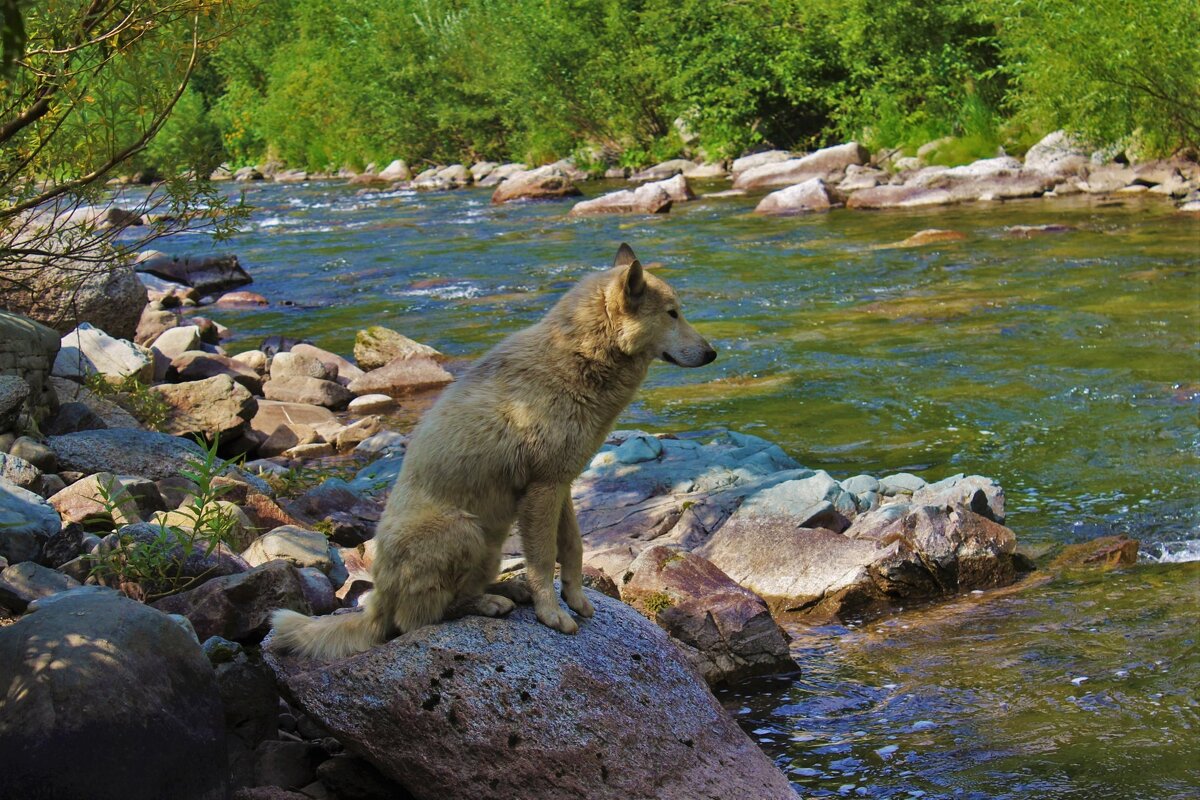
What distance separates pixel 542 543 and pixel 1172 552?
553 cm

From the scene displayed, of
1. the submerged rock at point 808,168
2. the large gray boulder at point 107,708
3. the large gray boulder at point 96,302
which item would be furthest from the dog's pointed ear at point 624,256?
the submerged rock at point 808,168

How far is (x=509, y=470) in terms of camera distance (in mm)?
4977

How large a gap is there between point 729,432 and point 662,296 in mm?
5777

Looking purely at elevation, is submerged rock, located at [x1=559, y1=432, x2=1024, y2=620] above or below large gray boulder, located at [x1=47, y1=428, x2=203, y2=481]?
below

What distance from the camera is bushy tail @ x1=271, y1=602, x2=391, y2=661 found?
4957 millimetres

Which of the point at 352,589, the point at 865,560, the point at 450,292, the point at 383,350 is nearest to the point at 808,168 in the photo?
the point at 450,292

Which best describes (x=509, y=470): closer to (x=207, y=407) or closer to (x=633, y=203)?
(x=207, y=407)

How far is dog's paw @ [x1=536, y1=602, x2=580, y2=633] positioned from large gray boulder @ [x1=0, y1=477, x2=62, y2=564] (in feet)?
8.46

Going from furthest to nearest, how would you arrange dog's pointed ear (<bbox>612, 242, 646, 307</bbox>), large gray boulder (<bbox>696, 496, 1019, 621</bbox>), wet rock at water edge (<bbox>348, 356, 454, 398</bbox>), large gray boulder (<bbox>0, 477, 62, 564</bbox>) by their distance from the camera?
wet rock at water edge (<bbox>348, 356, 454, 398</bbox>)
large gray boulder (<bbox>696, 496, 1019, 621</bbox>)
large gray boulder (<bbox>0, 477, 62, 564</bbox>)
dog's pointed ear (<bbox>612, 242, 646, 307</bbox>)

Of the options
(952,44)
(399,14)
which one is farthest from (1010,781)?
(399,14)

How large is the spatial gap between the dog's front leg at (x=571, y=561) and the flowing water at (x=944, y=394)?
1428 mm

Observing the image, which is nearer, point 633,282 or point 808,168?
point 633,282

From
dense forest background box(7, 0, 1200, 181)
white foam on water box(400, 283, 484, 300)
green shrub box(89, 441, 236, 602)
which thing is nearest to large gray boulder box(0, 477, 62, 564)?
green shrub box(89, 441, 236, 602)

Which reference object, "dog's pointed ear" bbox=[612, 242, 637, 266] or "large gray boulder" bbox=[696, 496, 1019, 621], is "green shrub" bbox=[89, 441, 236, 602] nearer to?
"dog's pointed ear" bbox=[612, 242, 637, 266]
